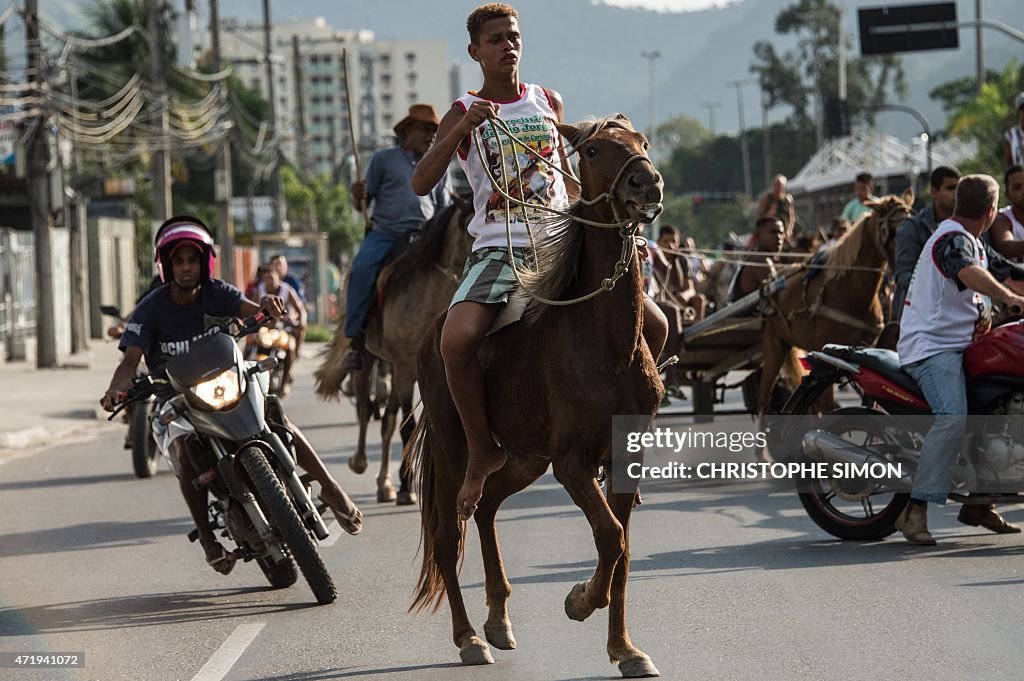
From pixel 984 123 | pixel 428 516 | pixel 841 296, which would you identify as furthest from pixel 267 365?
pixel 984 123

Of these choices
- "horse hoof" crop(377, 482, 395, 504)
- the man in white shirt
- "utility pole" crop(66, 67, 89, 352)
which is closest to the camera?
the man in white shirt

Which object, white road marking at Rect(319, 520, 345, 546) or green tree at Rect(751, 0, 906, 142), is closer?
white road marking at Rect(319, 520, 345, 546)

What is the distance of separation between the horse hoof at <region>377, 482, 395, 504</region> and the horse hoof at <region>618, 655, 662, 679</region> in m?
6.09

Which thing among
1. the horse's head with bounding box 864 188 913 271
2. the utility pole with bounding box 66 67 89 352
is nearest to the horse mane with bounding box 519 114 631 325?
the horse's head with bounding box 864 188 913 271

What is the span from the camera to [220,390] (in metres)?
8.15

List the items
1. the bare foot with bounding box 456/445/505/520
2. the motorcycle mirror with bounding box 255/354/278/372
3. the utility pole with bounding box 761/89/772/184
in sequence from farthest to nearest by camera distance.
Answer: the utility pole with bounding box 761/89/772/184, the motorcycle mirror with bounding box 255/354/278/372, the bare foot with bounding box 456/445/505/520

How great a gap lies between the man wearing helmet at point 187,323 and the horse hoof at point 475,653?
199 centimetres

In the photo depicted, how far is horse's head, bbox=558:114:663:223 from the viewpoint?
5957mm

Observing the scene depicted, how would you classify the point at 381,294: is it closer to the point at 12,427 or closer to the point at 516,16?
the point at 516,16

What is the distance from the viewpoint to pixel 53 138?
93.8 feet

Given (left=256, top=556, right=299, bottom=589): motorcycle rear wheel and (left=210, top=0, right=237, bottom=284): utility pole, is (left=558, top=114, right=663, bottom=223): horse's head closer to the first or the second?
(left=256, top=556, right=299, bottom=589): motorcycle rear wheel

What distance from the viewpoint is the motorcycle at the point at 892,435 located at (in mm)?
9000

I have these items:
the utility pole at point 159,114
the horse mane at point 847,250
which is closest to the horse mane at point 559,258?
the horse mane at point 847,250

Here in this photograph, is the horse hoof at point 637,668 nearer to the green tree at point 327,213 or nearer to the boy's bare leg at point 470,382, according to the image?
the boy's bare leg at point 470,382
